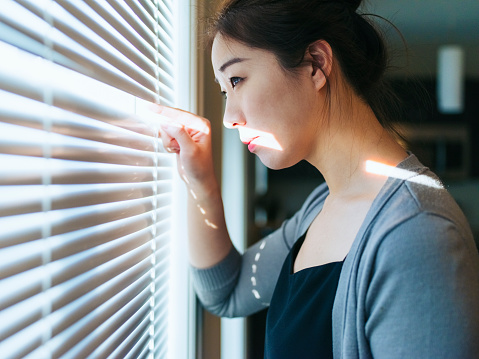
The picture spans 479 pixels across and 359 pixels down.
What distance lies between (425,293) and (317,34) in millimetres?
559

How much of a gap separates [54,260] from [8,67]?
0.23m

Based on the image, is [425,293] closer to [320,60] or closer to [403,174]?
[403,174]

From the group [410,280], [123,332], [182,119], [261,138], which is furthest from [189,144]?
[410,280]

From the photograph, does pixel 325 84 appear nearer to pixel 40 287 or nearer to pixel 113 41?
pixel 113 41

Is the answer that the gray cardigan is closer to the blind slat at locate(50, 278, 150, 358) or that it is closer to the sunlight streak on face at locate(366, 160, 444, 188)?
the sunlight streak on face at locate(366, 160, 444, 188)

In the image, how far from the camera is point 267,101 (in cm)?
96

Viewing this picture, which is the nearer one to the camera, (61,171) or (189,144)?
(61,171)

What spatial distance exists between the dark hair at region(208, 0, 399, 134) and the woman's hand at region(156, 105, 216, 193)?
0.69ft

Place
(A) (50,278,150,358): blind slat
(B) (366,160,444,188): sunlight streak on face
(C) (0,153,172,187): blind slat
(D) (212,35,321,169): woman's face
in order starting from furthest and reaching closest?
(D) (212,35,321,169): woman's face → (B) (366,160,444,188): sunlight streak on face → (A) (50,278,150,358): blind slat → (C) (0,153,172,187): blind slat

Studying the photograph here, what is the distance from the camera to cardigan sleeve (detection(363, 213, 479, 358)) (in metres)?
0.71

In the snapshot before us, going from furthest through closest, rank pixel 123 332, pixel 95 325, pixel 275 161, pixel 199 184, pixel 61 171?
pixel 199 184 < pixel 275 161 < pixel 123 332 < pixel 95 325 < pixel 61 171

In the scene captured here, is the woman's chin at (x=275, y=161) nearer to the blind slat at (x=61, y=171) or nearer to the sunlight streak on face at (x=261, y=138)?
the sunlight streak on face at (x=261, y=138)

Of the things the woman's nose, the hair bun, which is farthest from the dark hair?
the woman's nose

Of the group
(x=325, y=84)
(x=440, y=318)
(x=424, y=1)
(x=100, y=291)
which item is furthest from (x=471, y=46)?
(x=100, y=291)
